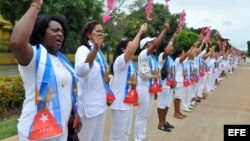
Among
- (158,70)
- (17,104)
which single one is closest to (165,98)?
(158,70)

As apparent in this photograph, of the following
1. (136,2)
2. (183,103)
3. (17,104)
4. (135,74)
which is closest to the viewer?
(135,74)

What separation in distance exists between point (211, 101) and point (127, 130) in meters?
7.34

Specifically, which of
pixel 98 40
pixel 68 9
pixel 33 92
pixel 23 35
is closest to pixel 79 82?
pixel 98 40

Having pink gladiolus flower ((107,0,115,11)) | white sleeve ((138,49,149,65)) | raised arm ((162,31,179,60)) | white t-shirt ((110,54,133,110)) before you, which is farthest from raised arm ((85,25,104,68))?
raised arm ((162,31,179,60))

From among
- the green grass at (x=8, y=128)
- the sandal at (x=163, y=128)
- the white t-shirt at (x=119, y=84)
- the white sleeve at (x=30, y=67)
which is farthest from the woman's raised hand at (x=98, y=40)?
the sandal at (x=163, y=128)

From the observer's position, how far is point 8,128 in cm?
619

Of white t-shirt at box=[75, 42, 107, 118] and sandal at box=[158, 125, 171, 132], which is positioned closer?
white t-shirt at box=[75, 42, 107, 118]

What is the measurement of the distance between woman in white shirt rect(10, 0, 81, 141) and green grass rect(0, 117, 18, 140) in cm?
350

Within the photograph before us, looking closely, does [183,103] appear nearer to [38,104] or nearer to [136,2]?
[38,104]

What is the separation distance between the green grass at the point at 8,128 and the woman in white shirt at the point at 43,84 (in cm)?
350

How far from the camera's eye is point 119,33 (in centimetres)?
3469

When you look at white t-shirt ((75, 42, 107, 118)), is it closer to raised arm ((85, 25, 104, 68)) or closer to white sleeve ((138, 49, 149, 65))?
raised arm ((85, 25, 104, 68))

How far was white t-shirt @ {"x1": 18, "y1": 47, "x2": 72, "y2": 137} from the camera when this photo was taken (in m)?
2.53

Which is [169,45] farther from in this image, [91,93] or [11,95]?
[11,95]
